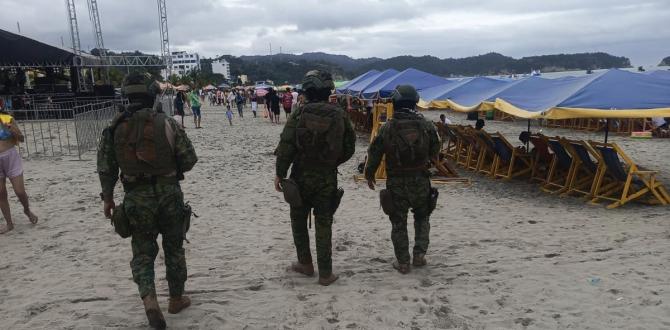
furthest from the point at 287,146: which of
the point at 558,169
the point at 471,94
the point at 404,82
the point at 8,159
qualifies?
the point at 404,82

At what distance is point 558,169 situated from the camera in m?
7.89

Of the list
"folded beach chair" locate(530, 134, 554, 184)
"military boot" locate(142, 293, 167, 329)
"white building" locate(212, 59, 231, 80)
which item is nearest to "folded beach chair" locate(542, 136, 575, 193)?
"folded beach chair" locate(530, 134, 554, 184)

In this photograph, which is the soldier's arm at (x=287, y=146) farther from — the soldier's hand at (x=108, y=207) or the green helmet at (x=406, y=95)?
the soldier's hand at (x=108, y=207)

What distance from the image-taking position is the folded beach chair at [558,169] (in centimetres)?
723

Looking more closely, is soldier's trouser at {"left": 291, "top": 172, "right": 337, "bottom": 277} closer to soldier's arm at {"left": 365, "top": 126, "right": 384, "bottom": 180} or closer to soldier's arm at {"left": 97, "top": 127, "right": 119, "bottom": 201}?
soldier's arm at {"left": 365, "top": 126, "right": 384, "bottom": 180}

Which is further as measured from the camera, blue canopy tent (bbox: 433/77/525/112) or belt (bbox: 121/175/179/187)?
blue canopy tent (bbox: 433/77/525/112)

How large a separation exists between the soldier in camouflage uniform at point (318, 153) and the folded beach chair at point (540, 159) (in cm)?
532

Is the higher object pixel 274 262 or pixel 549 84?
pixel 549 84

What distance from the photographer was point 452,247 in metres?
4.85

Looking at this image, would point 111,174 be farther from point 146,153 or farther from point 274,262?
point 274,262

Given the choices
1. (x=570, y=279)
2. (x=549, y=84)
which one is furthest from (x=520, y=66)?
(x=570, y=279)

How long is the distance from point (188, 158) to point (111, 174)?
510 mm

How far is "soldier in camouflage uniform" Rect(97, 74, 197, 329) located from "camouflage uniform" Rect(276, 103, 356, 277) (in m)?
0.80

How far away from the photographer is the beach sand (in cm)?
333
